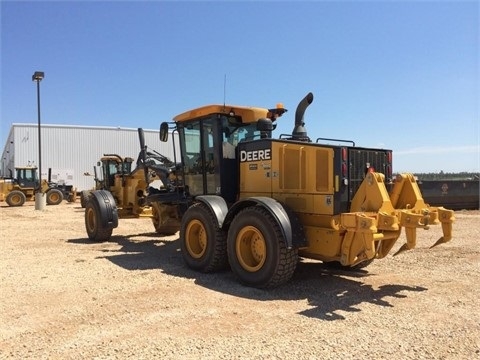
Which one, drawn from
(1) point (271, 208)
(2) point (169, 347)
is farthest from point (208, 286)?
(2) point (169, 347)

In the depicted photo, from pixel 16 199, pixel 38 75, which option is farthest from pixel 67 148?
pixel 38 75

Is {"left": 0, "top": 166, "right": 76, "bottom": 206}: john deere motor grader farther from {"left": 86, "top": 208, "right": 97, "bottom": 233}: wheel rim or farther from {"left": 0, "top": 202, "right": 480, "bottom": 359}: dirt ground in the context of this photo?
{"left": 0, "top": 202, "right": 480, "bottom": 359}: dirt ground

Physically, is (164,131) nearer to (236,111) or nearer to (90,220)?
(236,111)

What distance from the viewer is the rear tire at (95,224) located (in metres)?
10.8

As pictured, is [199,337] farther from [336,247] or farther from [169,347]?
[336,247]

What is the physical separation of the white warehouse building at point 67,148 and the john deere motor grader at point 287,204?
31736mm

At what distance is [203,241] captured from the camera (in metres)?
7.57

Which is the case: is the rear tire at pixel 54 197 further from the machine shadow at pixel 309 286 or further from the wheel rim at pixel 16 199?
the machine shadow at pixel 309 286

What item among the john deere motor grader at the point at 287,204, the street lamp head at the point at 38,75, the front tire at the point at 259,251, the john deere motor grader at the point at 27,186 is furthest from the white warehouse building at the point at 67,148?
the front tire at the point at 259,251

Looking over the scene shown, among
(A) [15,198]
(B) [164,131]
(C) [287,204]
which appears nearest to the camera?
(C) [287,204]

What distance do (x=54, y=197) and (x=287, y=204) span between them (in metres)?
25.4

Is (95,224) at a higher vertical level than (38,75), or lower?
lower

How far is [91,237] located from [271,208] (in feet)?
21.8

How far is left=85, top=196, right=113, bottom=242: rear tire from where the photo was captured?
10.8 metres
